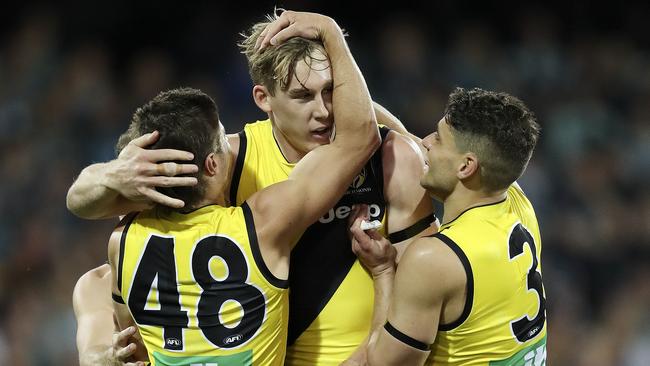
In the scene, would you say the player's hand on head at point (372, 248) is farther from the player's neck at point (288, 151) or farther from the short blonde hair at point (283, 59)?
the short blonde hair at point (283, 59)

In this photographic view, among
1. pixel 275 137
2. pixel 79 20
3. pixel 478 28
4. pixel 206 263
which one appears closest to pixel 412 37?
pixel 478 28

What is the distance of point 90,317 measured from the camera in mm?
4066

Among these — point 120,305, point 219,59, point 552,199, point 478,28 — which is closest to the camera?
point 120,305

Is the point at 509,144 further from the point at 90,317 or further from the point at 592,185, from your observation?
the point at 592,185

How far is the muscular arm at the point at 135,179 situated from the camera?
3199 millimetres

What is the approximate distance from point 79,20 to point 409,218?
23.0ft

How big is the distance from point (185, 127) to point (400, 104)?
20.0 feet

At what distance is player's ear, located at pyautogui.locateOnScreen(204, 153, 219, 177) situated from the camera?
130 inches

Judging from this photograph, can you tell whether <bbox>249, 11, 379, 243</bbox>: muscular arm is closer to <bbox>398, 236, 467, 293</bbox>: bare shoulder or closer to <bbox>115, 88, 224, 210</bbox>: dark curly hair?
<bbox>115, 88, 224, 210</bbox>: dark curly hair

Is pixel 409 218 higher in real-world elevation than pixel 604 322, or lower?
higher

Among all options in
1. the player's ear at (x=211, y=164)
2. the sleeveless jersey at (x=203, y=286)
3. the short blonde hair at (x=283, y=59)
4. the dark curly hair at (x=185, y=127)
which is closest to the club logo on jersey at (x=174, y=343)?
the sleeveless jersey at (x=203, y=286)

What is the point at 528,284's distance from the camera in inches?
134

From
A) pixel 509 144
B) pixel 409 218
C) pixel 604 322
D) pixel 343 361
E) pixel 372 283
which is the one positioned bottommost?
pixel 604 322

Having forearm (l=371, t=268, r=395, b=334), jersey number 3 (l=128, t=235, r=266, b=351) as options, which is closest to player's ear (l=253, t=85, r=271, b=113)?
jersey number 3 (l=128, t=235, r=266, b=351)
